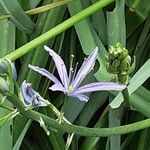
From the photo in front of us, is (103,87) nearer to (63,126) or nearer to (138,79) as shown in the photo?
(63,126)

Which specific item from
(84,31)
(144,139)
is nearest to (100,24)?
(84,31)

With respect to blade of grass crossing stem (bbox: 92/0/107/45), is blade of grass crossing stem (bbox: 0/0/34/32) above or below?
above

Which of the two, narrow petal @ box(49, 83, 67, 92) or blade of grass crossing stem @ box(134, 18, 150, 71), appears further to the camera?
blade of grass crossing stem @ box(134, 18, 150, 71)

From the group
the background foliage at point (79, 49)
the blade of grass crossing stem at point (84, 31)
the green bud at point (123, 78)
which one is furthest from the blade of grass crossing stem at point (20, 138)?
the green bud at point (123, 78)

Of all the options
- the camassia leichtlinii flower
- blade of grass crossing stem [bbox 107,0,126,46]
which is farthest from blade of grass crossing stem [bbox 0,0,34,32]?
the camassia leichtlinii flower

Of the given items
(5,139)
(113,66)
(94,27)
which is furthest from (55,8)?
(113,66)

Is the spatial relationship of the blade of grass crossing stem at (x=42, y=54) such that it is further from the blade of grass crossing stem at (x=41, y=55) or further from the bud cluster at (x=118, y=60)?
the bud cluster at (x=118, y=60)

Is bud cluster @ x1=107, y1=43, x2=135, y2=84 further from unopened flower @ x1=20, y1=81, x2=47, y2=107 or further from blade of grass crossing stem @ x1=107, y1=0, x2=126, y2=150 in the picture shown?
blade of grass crossing stem @ x1=107, y1=0, x2=126, y2=150

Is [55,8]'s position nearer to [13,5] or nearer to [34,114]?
[13,5]
